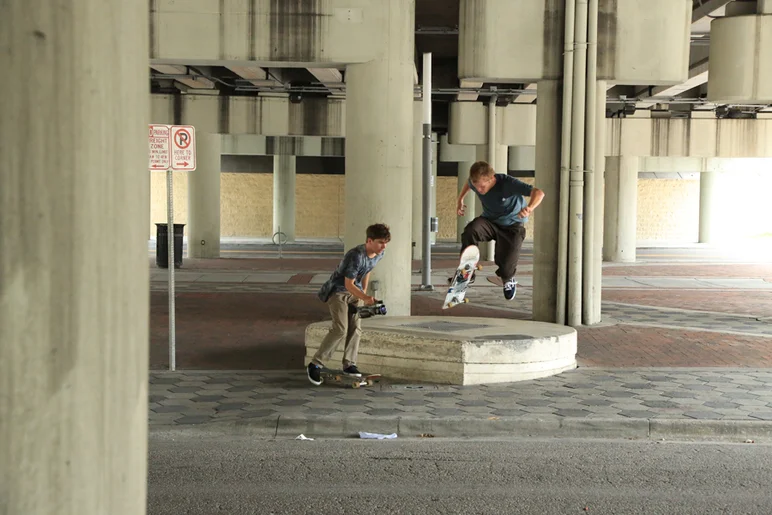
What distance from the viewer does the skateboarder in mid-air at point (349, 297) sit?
378 inches

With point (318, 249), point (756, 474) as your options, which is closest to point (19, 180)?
point (756, 474)

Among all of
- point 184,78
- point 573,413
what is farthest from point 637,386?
point 184,78

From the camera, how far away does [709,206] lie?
47.8 metres

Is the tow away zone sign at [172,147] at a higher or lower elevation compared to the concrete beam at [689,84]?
lower

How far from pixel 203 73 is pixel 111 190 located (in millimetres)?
25442

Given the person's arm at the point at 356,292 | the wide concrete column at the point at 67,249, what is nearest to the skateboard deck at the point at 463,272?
the person's arm at the point at 356,292

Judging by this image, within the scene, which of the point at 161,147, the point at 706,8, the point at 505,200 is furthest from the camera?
the point at 706,8

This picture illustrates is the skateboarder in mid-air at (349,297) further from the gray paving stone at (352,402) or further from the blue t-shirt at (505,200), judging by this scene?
the blue t-shirt at (505,200)

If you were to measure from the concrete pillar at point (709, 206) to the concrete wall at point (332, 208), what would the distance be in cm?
233

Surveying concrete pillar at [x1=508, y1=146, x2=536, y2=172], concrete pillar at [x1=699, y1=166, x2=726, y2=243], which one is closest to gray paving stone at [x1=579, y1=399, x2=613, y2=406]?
concrete pillar at [x1=508, y1=146, x2=536, y2=172]

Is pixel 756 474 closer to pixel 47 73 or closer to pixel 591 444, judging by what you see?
pixel 591 444

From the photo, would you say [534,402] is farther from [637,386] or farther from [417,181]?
[417,181]

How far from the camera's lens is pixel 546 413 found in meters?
8.60

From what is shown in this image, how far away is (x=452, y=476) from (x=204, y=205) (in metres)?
27.3
